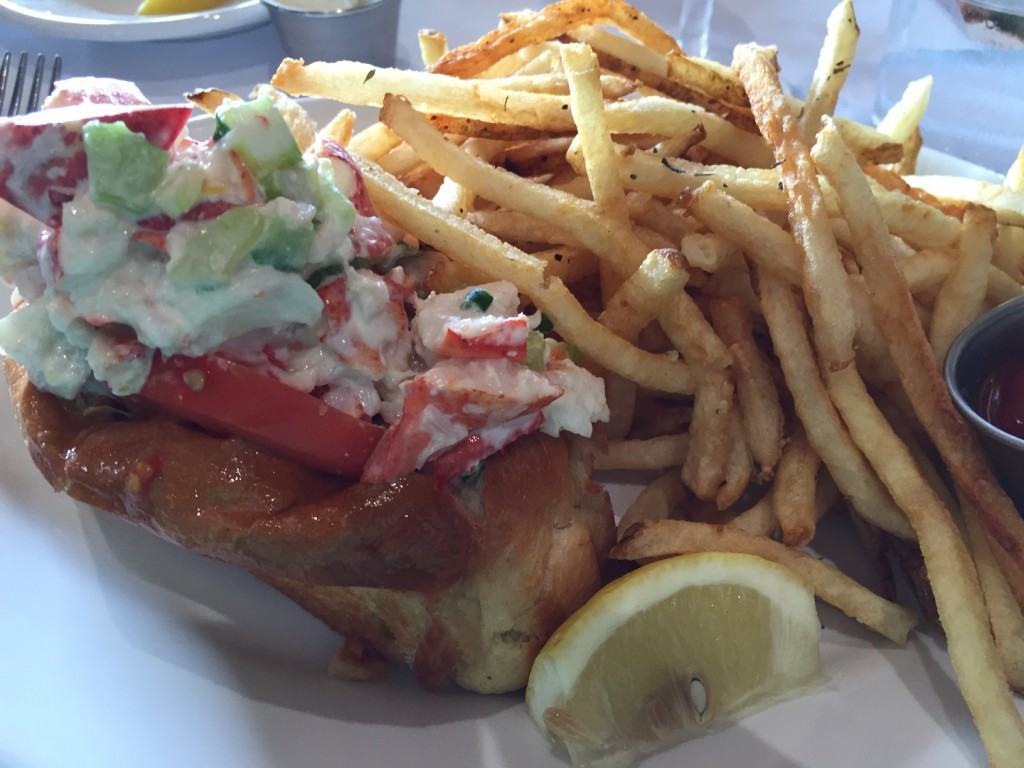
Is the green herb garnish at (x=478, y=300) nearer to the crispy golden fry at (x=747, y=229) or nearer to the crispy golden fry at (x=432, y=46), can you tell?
the crispy golden fry at (x=747, y=229)

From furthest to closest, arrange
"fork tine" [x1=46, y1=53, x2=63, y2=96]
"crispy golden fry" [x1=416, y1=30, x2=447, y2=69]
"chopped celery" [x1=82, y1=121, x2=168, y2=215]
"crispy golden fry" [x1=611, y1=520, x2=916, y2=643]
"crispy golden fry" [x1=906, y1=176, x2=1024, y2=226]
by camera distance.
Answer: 1. "fork tine" [x1=46, y1=53, x2=63, y2=96]
2. "crispy golden fry" [x1=416, y1=30, x2=447, y2=69]
3. "crispy golden fry" [x1=906, y1=176, x2=1024, y2=226]
4. "crispy golden fry" [x1=611, y1=520, x2=916, y2=643]
5. "chopped celery" [x1=82, y1=121, x2=168, y2=215]

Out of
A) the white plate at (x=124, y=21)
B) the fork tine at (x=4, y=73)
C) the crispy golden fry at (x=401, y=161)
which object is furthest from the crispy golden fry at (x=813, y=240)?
the fork tine at (x=4, y=73)

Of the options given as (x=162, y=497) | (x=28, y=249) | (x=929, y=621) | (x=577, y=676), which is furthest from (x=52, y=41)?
(x=929, y=621)

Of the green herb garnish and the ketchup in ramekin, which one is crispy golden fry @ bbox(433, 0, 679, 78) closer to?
the green herb garnish

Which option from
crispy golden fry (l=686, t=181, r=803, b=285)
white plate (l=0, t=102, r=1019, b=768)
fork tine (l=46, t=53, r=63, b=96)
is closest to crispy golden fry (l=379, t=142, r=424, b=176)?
crispy golden fry (l=686, t=181, r=803, b=285)

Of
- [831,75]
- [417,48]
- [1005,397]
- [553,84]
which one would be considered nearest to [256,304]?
[553,84]

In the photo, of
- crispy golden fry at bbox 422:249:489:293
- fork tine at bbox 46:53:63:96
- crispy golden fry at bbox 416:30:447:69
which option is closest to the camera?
crispy golden fry at bbox 422:249:489:293

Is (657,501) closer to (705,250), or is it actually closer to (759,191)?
(705,250)

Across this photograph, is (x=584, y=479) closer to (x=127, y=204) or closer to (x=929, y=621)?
(x=929, y=621)
